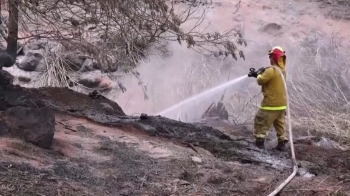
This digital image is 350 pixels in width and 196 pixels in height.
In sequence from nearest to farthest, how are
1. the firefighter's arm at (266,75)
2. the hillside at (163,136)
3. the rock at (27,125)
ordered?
the hillside at (163,136)
the rock at (27,125)
the firefighter's arm at (266,75)

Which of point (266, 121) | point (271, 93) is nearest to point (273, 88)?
point (271, 93)

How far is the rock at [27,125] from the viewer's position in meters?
4.47

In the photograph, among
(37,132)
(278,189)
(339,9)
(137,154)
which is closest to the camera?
(278,189)

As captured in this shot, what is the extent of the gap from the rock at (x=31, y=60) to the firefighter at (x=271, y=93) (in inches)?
225

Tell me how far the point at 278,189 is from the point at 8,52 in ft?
10.4

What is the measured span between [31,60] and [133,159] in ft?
21.7

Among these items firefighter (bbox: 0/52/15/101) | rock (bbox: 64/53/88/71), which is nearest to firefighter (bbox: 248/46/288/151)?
firefighter (bbox: 0/52/15/101)

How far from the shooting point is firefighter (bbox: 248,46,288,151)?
6328 mm

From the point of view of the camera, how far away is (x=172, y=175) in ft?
14.6

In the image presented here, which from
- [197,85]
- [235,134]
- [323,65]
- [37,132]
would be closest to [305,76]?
[323,65]

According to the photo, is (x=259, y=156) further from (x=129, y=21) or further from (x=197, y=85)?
(x=197, y=85)

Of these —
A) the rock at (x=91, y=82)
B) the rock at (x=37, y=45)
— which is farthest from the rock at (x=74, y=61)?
the rock at (x=37, y=45)

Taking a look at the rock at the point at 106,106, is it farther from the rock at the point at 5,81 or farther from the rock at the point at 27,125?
the rock at the point at 27,125

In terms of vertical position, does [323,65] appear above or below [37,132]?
above
